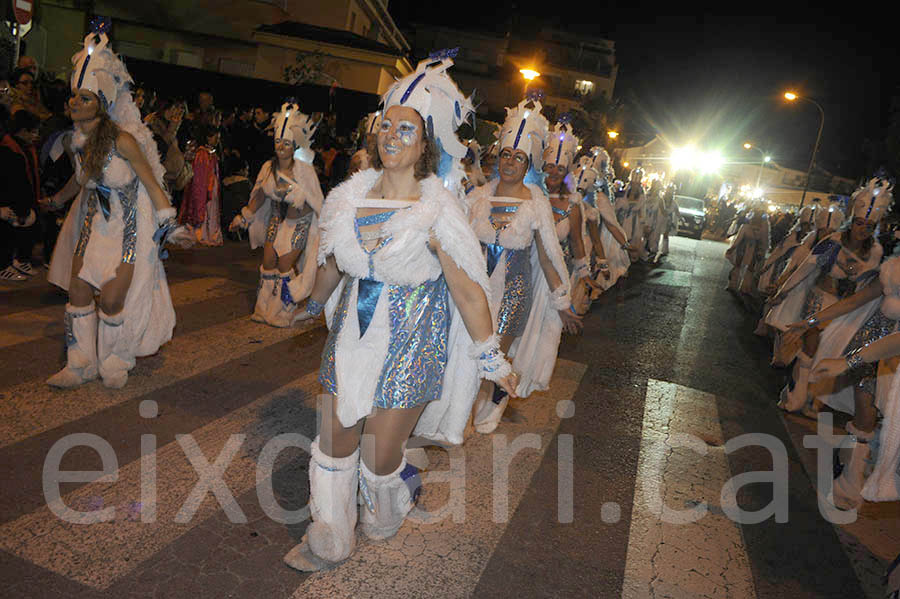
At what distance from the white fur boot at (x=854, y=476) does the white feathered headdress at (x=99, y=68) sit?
19.3ft

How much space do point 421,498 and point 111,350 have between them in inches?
104

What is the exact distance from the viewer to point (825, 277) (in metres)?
6.67

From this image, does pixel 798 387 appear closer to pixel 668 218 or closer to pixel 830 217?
pixel 830 217

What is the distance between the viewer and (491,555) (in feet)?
10.9

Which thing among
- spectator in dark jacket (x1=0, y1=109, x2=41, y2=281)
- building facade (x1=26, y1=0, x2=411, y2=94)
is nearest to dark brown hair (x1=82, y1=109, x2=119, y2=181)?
spectator in dark jacket (x1=0, y1=109, x2=41, y2=281)

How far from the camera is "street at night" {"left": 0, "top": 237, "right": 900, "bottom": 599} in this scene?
9.61 feet

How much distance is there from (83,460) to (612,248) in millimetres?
10427

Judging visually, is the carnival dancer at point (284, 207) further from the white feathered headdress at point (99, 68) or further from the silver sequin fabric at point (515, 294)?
the silver sequin fabric at point (515, 294)

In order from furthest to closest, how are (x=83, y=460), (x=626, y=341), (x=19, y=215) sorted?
(x=626, y=341)
(x=19, y=215)
(x=83, y=460)

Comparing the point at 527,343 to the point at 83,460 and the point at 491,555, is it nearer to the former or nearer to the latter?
the point at 491,555

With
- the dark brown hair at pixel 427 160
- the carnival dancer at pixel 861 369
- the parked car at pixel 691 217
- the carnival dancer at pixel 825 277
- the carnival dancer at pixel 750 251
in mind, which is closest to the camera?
the dark brown hair at pixel 427 160

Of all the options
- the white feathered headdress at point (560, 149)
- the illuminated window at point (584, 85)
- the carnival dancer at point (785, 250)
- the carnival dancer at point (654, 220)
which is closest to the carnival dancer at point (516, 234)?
the white feathered headdress at point (560, 149)

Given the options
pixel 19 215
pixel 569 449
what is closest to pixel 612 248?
pixel 569 449

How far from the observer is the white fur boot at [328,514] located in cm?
287
